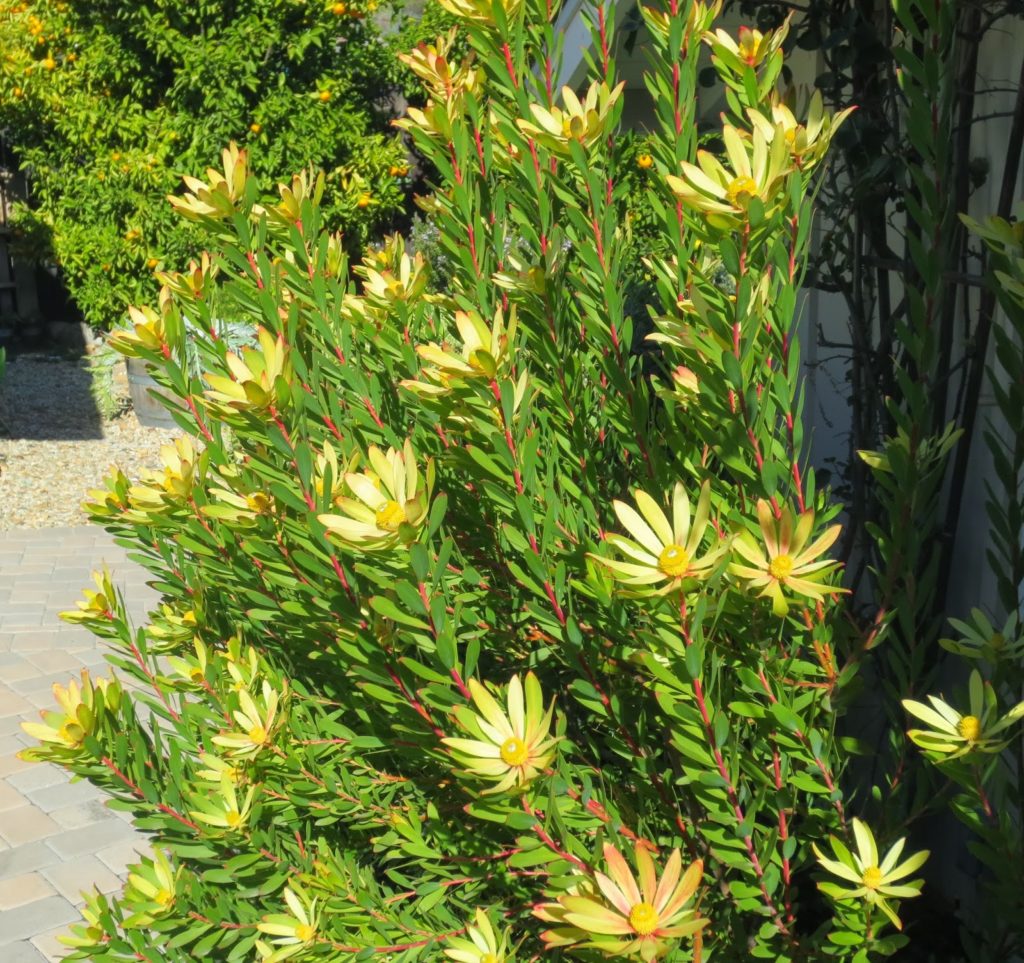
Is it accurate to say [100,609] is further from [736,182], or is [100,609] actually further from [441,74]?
[736,182]

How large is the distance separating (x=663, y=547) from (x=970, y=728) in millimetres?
390

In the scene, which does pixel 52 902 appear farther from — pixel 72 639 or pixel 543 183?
pixel 543 183

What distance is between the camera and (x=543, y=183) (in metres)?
1.67

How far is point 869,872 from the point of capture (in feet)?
4.14

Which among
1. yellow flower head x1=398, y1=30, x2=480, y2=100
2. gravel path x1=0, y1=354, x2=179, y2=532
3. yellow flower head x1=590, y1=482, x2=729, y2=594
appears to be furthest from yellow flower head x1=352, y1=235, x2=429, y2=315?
gravel path x1=0, y1=354, x2=179, y2=532

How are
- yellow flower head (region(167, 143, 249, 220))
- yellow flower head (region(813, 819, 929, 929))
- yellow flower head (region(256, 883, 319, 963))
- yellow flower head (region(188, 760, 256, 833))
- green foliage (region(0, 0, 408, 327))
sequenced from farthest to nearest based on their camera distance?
green foliage (region(0, 0, 408, 327))
yellow flower head (region(167, 143, 249, 220))
yellow flower head (region(188, 760, 256, 833))
yellow flower head (region(256, 883, 319, 963))
yellow flower head (region(813, 819, 929, 929))

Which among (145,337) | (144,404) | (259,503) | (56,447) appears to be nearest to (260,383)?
(259,503)

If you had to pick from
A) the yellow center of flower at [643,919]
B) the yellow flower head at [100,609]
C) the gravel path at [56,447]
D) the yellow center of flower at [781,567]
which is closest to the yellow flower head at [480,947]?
the yellow center of flower at [643,919]

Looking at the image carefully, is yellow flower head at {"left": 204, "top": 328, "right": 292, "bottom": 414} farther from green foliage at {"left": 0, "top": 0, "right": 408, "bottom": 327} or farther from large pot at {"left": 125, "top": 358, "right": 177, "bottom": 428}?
large pot at {"left": 125, "top": 358, "right": 177, "bottom": 428}

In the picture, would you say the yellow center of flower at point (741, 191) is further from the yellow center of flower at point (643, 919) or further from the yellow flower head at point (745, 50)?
the yellow center of flower at point (643, 919)

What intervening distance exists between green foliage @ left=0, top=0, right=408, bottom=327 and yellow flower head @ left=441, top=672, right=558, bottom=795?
9074 millimetres

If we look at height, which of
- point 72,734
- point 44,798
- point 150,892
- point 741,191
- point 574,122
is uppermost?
point 574,122

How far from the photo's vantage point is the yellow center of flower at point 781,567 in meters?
1.20

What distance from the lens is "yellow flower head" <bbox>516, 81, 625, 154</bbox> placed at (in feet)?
4.81
